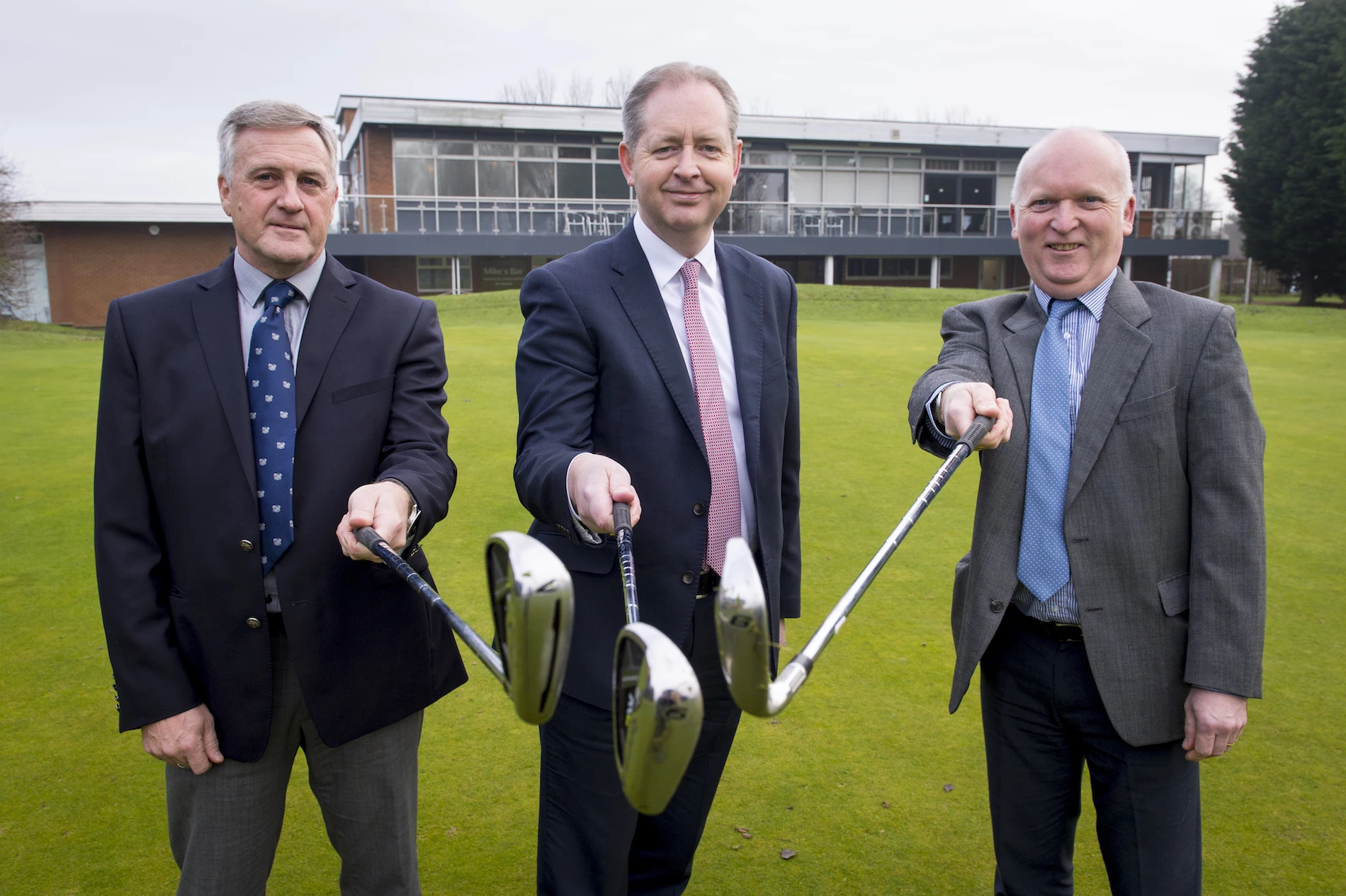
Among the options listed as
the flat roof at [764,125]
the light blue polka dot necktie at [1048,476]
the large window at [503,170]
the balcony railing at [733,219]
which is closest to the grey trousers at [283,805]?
the light blue polka dot necktie at [1048,476]

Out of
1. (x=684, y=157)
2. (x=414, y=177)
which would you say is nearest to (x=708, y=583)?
(x=684, y=157)

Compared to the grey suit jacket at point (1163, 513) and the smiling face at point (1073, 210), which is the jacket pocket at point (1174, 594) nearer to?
the grey suit jacket at point (1163, 513)

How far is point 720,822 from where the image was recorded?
3.39 meters

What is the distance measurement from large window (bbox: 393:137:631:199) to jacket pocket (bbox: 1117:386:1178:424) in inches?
1129

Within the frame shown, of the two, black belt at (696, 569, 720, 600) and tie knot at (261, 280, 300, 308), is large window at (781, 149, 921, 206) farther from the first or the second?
tie knot at (261, 280, 300, 308)

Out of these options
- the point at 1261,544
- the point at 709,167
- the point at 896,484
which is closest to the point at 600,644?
the point at 709,167

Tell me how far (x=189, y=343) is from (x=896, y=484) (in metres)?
5.80

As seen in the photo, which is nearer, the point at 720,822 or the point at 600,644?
the point at 600,644

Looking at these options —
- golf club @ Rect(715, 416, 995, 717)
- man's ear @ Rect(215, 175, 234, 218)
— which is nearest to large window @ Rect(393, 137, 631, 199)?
man's ear @ Rect(215, 175, 234, 218)

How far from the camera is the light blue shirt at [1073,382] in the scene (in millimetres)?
2412

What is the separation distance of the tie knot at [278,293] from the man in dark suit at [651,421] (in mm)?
565

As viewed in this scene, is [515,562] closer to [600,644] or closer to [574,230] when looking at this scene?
[600,644]

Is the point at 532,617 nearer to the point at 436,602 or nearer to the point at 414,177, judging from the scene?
the point at 436,602

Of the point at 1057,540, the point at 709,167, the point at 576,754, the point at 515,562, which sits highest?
the point at 709,167
